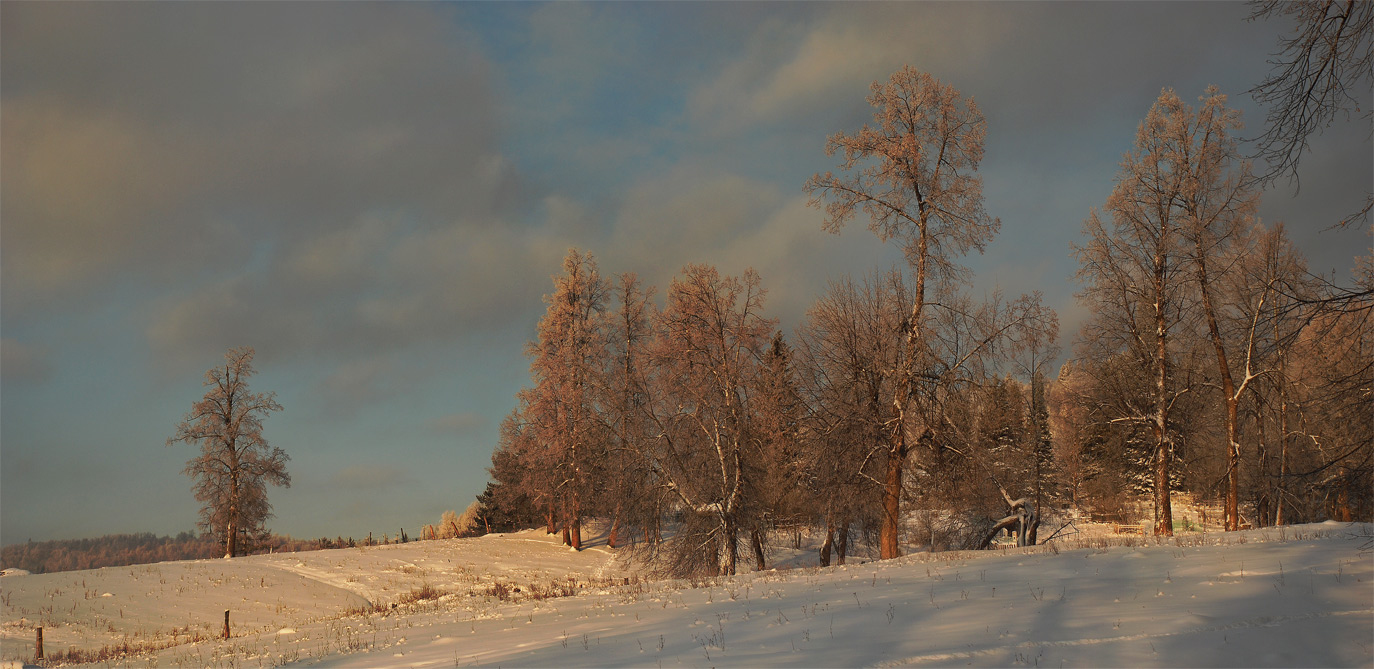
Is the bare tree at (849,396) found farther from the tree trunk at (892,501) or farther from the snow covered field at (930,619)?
the snow covered field at (930,619)

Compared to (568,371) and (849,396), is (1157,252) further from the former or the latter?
(568,371)

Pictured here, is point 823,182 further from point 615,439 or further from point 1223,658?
point 1223,658

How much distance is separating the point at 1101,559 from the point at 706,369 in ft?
57.3

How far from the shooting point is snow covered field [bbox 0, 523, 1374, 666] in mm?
8062

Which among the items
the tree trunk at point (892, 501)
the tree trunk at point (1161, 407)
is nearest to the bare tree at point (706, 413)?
the tree trunk at point (892, 501)

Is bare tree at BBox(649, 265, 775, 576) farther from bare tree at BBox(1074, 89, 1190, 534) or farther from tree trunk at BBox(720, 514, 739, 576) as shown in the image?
bare tree at BBox(1074, 89, 1190, 534)

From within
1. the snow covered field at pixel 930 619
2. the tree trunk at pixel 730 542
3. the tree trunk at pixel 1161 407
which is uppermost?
the tree trunk at pixel 1161 407

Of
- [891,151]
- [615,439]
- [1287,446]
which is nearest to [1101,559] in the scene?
[891,151]

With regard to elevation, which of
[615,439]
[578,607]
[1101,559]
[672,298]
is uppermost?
[672,298]

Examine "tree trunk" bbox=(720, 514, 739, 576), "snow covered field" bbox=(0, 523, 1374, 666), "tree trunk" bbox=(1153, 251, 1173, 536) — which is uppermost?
"tree trunk" bbox=(1153, 251, 1173, 536)

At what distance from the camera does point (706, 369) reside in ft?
95.7

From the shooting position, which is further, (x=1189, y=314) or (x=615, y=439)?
(x=615, y=439)

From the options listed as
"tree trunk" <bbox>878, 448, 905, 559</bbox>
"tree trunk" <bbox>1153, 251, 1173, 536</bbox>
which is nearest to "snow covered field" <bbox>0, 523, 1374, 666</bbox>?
"tree trunk" <bbox>878, 448, 905, 559</bbox>

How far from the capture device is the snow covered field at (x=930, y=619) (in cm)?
806
